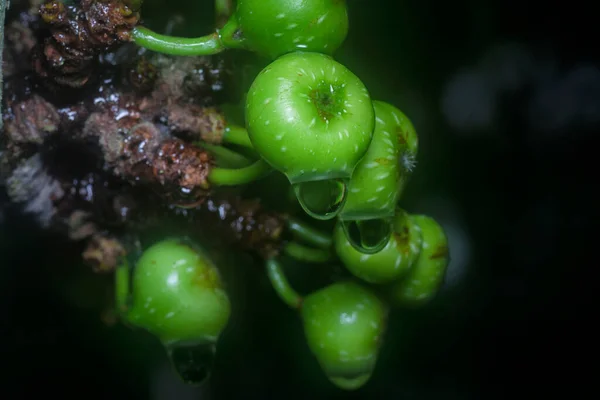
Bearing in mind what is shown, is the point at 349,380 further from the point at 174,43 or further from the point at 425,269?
the point at 174,43

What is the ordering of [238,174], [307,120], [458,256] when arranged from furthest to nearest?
[458,256] → [238,174] → [307,120]

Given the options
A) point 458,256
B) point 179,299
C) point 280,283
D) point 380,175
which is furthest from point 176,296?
point 458,256

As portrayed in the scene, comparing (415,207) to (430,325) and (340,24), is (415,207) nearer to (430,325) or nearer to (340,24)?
(430,325)

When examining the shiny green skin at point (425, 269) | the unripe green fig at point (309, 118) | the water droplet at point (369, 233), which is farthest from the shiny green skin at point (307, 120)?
the shiny green skin at point (425, 269)

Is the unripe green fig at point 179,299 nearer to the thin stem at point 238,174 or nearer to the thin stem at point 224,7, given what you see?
the thin stem at point 238,174

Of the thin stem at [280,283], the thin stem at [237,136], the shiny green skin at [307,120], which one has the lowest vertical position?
the thin stem at [280,283]

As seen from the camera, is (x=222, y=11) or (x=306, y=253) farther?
(x=306, y=253)
